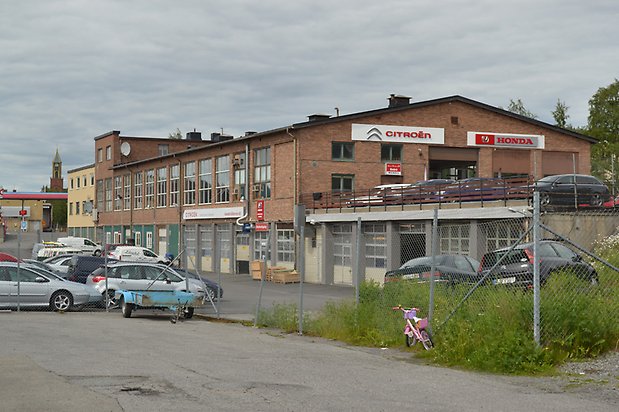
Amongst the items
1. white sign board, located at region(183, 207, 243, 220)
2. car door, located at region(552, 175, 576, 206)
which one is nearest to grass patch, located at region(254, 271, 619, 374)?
car door, located at region(552, 175, 576, 206)

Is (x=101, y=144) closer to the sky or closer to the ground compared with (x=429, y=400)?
closer to the sky

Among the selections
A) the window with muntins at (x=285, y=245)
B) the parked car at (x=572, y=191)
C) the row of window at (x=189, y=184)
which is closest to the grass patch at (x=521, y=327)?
the parked car at (x=572, y=191)

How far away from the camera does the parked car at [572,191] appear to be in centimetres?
2923

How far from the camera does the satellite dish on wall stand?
242ft

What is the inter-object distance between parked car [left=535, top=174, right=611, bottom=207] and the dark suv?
11801 mm

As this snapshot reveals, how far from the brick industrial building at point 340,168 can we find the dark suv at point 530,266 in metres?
18.1

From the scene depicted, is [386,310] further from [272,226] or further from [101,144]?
[101,144]

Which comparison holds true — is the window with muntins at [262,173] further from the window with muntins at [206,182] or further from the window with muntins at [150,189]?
the window with muntins at [150,189]

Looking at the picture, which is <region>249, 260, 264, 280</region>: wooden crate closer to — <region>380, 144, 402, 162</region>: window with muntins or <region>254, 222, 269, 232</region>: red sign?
<region>254, 222, 269, 232</region>: red sign

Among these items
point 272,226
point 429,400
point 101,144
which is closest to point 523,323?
point 429,400

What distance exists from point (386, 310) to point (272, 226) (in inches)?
1195

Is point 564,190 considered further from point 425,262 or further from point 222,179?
point 222,179

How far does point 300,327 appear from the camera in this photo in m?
17.9

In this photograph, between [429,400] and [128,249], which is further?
[128,249]
